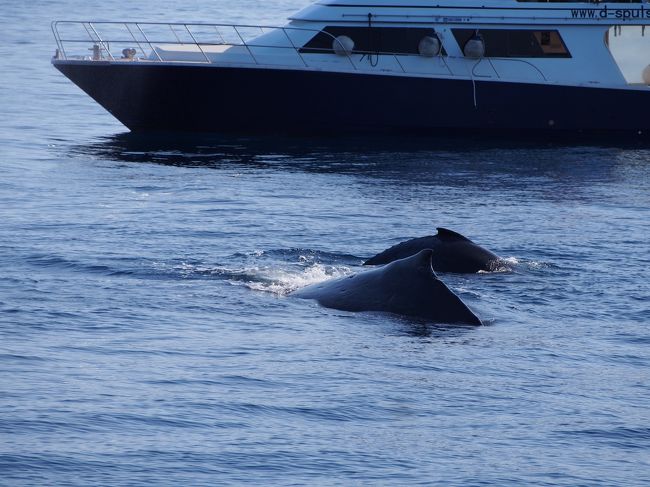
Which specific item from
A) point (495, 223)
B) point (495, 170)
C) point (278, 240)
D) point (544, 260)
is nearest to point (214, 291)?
point (278, 240)

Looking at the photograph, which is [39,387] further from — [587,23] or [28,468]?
[587,23]

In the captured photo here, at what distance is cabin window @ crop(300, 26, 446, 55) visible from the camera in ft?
116

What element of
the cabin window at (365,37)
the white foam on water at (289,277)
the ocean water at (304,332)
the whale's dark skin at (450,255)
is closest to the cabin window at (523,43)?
the cabin window at (365,37)

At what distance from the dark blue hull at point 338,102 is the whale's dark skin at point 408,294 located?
1697 cm

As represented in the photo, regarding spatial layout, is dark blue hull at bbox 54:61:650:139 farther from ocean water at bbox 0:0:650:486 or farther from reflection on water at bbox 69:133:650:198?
ocean water at bbox 0:0:650:486

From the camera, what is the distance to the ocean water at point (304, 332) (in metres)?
14.0

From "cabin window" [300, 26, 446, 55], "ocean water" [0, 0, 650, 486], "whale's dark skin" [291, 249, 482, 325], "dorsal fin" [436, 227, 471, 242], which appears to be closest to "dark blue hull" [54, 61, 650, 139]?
"cabin window" [300, 26, 446, 55]

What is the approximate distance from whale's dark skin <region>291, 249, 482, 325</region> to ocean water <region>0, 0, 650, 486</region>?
0.71 ft

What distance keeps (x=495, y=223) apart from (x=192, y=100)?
12120 millimetres

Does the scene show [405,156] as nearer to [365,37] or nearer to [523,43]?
[365,37]

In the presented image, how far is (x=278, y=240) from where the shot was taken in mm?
23875

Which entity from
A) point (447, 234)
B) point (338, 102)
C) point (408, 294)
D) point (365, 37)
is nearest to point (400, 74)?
point (365, 37)

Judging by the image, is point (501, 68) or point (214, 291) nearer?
point (214, 291)

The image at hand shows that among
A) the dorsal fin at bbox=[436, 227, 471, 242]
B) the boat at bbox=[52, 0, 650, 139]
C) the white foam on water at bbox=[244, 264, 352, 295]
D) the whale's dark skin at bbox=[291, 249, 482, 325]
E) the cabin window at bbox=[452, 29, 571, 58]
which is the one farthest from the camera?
the cabin window at bbox=[452, 29, 571, 58]
